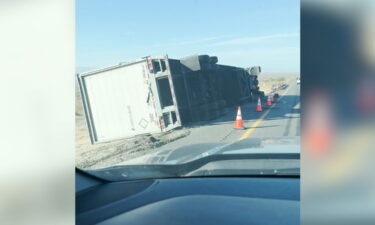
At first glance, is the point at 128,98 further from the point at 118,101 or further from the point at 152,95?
the point at 152,95

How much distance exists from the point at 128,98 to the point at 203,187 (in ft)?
13.5

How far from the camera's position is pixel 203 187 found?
2.92m

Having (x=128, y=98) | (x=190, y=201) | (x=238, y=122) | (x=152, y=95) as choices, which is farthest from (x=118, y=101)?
(x=190, y=201)

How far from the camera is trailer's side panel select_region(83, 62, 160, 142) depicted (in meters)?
6.56

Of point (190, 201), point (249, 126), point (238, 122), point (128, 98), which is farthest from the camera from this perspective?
point (128, 98)

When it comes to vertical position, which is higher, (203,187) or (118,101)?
(118,101)

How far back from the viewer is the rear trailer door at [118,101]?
6.55 metres

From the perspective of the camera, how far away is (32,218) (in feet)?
5.68

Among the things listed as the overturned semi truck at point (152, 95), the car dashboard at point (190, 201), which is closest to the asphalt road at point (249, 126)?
the overturned semi truck at point (152, 95)

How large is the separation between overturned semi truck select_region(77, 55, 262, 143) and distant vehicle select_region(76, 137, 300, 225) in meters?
2.54

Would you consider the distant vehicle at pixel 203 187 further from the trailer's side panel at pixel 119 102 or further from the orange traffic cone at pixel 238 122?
the trailer's side panel at pixel 119 102

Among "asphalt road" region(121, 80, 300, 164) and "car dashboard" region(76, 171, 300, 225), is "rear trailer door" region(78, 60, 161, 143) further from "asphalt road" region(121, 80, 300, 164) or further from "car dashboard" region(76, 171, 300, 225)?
"car dashboard" region(76, 171, 300, 225)

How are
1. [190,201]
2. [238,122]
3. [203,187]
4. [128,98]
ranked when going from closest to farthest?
[190,201] → [203,187] → [238,122] → [128,98]

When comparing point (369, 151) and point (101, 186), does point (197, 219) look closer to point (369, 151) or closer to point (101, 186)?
point (101, 186)
